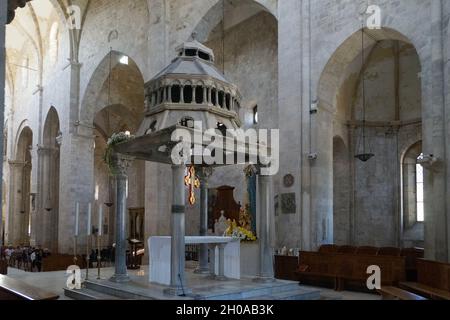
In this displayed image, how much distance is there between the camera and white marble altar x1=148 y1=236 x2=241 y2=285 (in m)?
9.75

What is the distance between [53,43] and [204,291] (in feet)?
72.9

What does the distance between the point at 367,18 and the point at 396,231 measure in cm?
843

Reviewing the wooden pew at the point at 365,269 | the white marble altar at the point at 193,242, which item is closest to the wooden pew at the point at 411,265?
the wooden pew at the point at 365,269

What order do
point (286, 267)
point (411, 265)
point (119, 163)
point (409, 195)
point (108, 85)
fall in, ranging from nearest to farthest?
1. point (119, 163)
2. point (411, 265)
3. point (286, 267)
4. point (409, 195)
5. point (108, 85)

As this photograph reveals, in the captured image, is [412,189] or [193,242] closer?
[193,242]

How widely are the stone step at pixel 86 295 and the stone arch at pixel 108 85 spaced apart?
13.8m

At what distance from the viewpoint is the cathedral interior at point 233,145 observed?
10.3m

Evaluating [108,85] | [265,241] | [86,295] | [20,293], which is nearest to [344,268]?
[265,241]

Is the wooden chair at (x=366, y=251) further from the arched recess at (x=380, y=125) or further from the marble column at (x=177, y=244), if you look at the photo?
the marble column at (x=177, y=244)

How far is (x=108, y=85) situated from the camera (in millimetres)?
25594

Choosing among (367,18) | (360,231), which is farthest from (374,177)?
(367,18)

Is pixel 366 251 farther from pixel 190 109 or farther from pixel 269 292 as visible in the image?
pixel 190 109

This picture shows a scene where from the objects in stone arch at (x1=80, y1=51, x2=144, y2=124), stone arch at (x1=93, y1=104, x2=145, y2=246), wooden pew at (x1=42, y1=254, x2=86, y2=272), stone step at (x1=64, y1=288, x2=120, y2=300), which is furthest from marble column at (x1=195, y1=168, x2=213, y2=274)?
stone arch at (x1=93, y1=104, x2=145, y2=246)
